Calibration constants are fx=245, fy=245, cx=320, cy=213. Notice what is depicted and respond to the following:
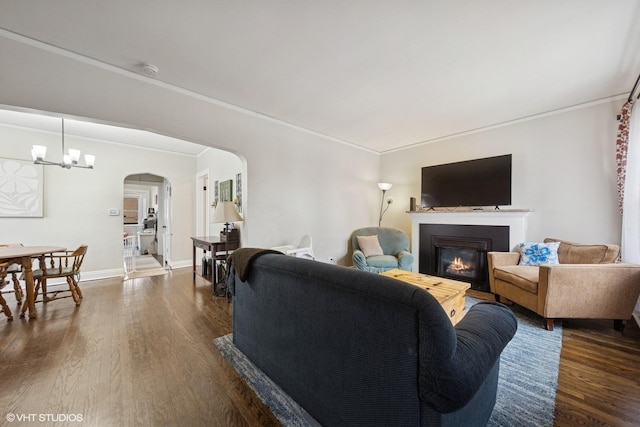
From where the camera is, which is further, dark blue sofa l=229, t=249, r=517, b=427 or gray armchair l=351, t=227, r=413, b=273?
gray armchair l=351, t=227, r=413, b=273

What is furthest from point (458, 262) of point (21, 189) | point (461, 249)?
point (21, 189)

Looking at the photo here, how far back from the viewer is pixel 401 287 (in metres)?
0.95

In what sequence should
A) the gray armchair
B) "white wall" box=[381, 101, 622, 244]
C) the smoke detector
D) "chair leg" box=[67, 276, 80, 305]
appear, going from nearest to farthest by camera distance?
the smoke detector → "white wall" box=[381, 101, 622, 244] → "chair leg" box=[67, 276, 80, 305] → the gray armchair

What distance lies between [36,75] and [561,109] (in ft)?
18.3

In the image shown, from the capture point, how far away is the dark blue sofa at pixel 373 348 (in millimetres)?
855

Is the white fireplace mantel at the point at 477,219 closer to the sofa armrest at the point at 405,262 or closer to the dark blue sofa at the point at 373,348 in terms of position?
the sofa armrest at the point at 405,262

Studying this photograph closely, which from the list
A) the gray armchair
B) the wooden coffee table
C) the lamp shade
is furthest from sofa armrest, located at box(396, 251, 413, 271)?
the lamp shade

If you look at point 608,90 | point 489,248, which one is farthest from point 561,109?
point 489,248

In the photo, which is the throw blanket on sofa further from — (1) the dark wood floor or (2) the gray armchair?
(2) the gray armchair

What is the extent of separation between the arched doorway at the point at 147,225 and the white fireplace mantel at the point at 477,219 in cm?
494

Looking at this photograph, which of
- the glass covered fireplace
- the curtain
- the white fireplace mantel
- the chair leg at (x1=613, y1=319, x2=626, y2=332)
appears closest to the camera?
the chair leg at (x1=613, y1=319, x2=626, y2=332)

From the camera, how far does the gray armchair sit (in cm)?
380

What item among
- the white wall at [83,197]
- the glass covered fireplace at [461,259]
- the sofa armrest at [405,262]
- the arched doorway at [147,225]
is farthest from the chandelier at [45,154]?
the glass covered fireplace at [461,259]

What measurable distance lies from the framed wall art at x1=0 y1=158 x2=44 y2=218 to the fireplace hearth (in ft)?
20.5
